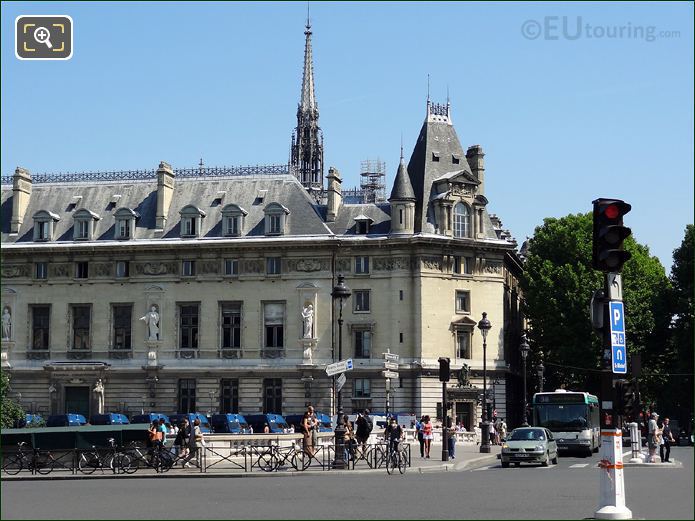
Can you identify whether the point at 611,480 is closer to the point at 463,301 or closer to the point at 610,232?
the point at 610,232

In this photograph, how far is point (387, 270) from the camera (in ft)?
235

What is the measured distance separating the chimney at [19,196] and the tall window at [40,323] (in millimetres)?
5768

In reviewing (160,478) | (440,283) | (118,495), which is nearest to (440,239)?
(440,283)

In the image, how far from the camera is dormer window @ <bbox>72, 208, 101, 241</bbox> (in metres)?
75.5

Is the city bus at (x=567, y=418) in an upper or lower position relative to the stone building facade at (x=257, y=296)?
lower

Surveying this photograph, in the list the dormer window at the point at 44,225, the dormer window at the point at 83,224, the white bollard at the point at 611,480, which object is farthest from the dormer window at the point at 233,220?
the white bollard at the point at 611,480

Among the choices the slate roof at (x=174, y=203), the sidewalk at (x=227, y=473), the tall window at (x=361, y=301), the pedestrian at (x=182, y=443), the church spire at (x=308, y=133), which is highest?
the church spire at (x=308, y=133)

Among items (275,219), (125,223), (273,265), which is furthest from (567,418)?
(125,223)

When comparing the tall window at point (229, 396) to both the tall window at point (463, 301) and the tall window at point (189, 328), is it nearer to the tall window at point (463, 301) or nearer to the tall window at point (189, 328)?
the tall window at point (189, 328)

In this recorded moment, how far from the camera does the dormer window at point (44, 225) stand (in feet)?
248

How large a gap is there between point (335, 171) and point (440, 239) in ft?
28.1

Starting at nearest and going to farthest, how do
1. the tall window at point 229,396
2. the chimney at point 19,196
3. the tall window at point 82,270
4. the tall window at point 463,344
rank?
the tall window at point 463,344
the tall window at point 229,396
the tall window at point 82,270
the chimney at point 19,196

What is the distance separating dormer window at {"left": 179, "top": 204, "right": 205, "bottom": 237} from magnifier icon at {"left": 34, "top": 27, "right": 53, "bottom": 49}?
55.6m

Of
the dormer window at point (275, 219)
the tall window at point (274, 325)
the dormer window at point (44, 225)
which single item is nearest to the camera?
the tall window at point (274, 325)
